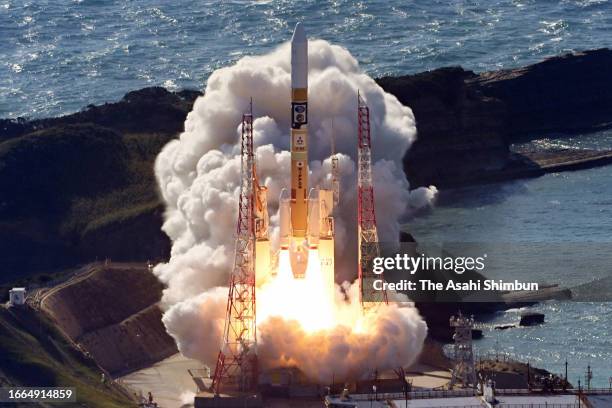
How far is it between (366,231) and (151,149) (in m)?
39.9

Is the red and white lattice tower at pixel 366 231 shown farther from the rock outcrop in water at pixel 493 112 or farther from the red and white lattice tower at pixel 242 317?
the rock outcrop in water at pixel 493 112

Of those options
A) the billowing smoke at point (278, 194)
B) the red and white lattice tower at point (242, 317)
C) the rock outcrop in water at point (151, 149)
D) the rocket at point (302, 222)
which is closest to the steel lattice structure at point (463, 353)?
the billowing smoke at point (278, 194)

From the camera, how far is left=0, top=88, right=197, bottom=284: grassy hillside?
157 metres

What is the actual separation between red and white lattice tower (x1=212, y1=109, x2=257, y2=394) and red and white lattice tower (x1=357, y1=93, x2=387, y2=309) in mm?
6010

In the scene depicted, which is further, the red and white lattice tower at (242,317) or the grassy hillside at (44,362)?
the red and white lattice tower at (242,317)

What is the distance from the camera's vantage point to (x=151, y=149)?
17138cm

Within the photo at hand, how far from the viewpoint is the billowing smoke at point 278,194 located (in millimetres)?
130250

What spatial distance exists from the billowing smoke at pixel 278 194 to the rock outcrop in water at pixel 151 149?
565cm

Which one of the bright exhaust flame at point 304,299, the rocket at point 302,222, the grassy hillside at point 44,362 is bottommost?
the grassy hillside at point 44,362

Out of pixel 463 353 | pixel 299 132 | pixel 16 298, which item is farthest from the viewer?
pixel 16 298

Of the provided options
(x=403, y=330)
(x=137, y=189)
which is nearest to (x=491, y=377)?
(x=403, y=330)

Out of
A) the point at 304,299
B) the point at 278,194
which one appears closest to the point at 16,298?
the point at 278,194

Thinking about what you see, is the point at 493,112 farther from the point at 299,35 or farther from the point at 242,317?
the point at 242,317

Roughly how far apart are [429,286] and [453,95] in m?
38.8
